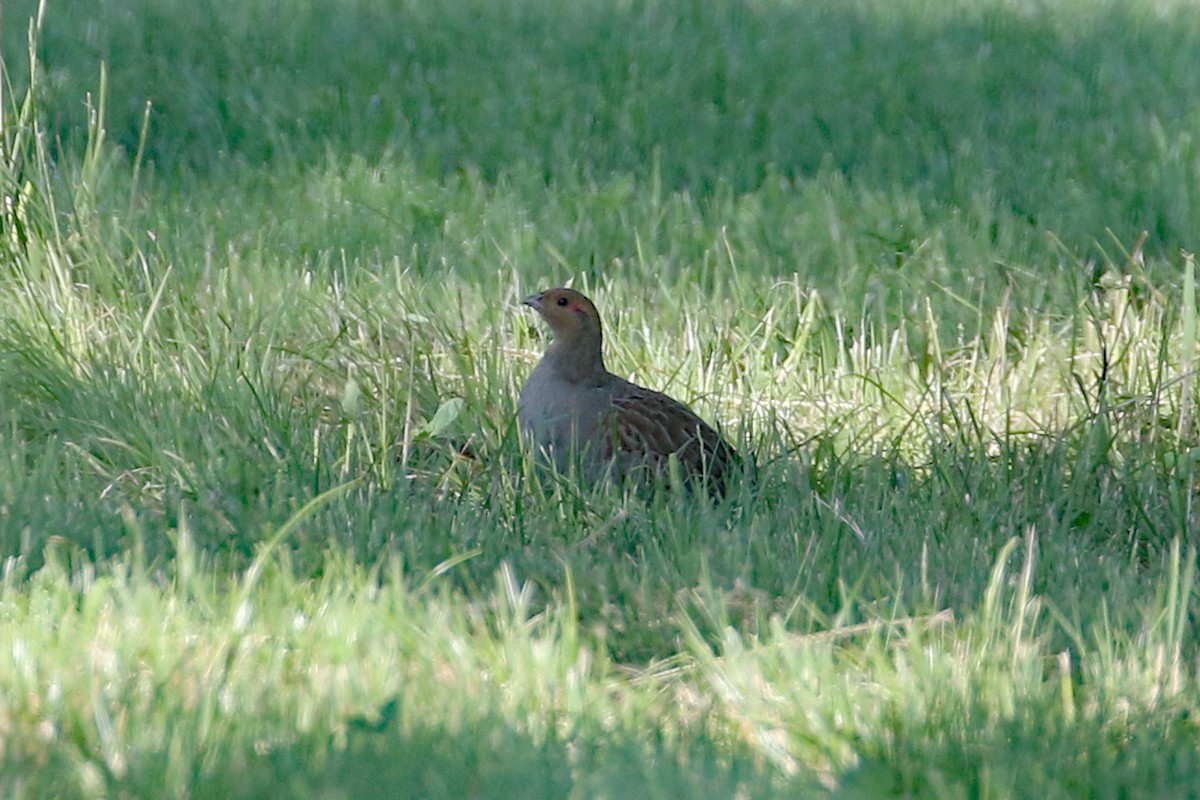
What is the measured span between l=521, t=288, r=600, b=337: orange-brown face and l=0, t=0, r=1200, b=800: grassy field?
0.29m

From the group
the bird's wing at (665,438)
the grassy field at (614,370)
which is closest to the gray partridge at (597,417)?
the bird's wing at (665,438)

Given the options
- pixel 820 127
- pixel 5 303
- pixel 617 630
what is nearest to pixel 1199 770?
pixel 617 630

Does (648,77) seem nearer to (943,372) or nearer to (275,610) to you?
(943,372)

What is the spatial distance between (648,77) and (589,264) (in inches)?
94.3

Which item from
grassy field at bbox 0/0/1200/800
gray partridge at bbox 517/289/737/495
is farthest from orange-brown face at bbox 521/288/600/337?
grassy field at bbox 0/0/1200/800

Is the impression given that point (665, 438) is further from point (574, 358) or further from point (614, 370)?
point (614, 370)

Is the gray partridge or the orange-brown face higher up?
the orange-brown face

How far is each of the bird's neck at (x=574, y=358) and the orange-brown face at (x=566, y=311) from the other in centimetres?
3

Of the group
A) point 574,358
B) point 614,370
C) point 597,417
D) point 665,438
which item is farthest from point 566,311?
point 614,370

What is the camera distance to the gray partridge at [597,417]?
4.91 meters

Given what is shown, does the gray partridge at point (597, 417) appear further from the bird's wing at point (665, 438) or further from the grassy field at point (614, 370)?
the grassy field at point (614, 370)

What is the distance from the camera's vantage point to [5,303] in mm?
5457

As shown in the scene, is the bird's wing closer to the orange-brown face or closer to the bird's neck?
the bird's neck

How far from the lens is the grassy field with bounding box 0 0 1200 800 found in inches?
108
